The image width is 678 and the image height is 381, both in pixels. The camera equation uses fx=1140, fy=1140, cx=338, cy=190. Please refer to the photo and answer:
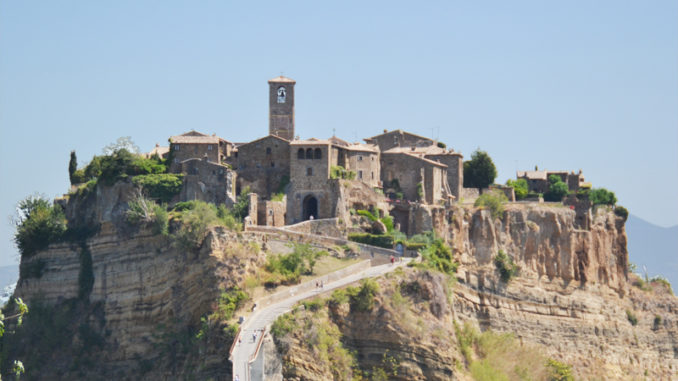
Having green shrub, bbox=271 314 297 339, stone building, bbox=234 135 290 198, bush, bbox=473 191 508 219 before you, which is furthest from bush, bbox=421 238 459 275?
green shrub, bbox=271 314 297 339

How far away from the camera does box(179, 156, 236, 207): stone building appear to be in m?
75.7

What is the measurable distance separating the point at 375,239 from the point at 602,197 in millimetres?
29805

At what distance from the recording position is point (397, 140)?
3445 inches

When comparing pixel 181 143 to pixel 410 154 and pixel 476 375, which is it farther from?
A: pixel 476 375

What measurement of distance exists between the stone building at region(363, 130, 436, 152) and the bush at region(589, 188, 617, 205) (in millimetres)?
15550

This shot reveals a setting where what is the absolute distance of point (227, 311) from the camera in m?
61.2

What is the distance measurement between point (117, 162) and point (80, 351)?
13.0 meters

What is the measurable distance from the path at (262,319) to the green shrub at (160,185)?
1546 cm

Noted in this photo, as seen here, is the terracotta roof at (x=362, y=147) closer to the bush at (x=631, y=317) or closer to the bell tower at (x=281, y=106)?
the bell tower at (x=281, y=106)

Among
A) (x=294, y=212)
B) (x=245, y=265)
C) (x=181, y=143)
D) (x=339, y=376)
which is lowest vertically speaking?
(x=339, y=376)

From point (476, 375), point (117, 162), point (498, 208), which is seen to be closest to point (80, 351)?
point (117, 162)

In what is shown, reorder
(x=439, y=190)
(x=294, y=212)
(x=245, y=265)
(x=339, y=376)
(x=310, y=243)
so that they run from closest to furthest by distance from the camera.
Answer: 1. (x=339, y=376)
2. (x=245, y=265)
3. (x=310, y=243)
4. (x=294, y=212)
5. (x=439, y=190)

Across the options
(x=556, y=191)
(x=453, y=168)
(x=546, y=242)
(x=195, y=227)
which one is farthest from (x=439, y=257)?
(x=556, y=191)

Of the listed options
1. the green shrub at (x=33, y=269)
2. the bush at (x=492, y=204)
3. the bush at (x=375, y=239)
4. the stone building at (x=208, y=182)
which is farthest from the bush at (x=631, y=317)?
the green shrub at (x=33, y=269)
